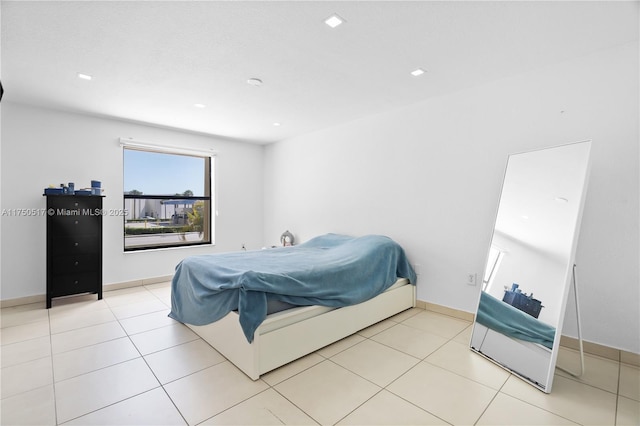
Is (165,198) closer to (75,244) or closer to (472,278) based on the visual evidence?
(75,244)

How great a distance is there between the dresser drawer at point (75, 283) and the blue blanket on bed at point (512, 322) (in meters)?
4.30

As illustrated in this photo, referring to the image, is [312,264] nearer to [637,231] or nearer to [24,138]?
[637,231]

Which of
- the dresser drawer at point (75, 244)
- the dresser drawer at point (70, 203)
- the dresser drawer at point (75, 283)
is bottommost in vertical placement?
the dresser drawer at point (75, 283)

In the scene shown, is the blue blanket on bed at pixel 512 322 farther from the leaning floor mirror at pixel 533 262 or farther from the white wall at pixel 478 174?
the white wall at pixel 478 174

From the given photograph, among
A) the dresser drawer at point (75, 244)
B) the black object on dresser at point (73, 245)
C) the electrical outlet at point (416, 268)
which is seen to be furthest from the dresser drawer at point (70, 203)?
the electrical outlet at point (416, 268)

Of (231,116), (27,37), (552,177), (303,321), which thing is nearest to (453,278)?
(552,177)

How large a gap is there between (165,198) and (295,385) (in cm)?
395

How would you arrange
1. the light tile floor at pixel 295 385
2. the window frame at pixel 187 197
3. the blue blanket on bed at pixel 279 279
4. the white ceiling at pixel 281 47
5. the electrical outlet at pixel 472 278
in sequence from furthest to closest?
1. the window frame at pixel 187 197
2. the electrical outlet at pixel 472 278
3. the blue blanket on bed at pixel 279 279
4. the white ceiling at pixel 281 47
5. the light tile floor at pixel 295 385

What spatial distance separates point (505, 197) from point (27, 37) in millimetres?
3850

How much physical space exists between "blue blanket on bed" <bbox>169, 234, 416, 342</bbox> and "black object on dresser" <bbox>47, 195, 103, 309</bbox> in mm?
1453

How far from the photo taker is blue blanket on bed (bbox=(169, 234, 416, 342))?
7.02 feet

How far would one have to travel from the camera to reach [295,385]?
6.45 feet

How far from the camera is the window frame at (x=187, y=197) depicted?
14.2ft

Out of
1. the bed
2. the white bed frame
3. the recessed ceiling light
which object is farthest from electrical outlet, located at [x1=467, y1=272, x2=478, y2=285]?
the recessed ceiling light
